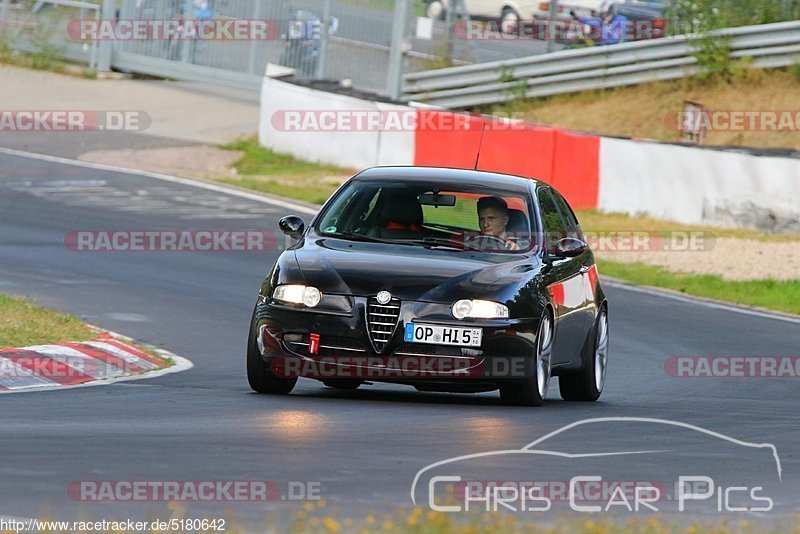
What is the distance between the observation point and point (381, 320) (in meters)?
9.56

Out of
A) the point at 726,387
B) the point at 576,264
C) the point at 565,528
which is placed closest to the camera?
the point at 565,528

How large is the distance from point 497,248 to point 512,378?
1.08m

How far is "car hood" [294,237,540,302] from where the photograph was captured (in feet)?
31.5

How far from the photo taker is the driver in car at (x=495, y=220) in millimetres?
10695

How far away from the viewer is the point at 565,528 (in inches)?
235

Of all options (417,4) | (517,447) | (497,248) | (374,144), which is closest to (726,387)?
(497,248)

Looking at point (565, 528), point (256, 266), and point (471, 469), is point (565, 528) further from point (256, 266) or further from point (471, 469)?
point (256, 266)

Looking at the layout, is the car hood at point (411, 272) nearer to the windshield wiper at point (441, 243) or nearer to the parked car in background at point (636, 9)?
the windshield wiper at point (441, 243)

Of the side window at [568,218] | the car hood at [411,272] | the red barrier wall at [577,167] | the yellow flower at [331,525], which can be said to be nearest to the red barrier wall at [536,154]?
the red barrier wall at [577,167]

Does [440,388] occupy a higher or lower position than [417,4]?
lower
